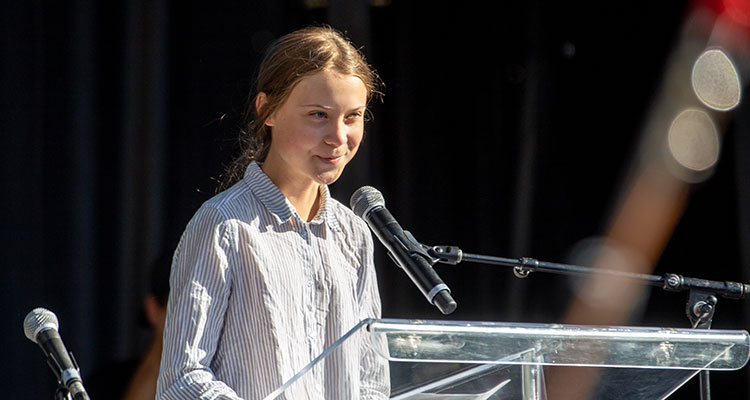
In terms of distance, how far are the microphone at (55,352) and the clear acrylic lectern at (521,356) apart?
1.20 ft

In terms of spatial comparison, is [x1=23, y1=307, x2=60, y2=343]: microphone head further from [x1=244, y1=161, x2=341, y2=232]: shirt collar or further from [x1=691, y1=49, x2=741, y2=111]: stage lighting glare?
[x1=691, y1=49, x2=741, y2=111]: stage lighting glare

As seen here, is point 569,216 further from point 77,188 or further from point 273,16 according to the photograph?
point 77,188

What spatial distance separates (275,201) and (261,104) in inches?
7.9

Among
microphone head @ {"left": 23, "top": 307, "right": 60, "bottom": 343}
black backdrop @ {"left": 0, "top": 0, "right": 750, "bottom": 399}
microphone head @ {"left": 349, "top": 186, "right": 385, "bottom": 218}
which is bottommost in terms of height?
microphone head @ {"left": 23, "top": 307, "right": 60, "bottom": 343}

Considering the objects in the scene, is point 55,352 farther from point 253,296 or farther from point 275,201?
point 275,201

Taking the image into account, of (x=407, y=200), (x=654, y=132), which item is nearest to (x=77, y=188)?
(x=407, y=200)

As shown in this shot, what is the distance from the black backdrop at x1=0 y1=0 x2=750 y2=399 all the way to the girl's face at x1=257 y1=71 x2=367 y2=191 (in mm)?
1209

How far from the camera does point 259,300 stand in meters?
1.33

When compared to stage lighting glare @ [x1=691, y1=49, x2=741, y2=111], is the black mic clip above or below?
below

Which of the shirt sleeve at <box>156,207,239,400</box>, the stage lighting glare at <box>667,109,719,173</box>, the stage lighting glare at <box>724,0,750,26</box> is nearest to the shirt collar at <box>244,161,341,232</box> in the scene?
the shirt sleeve at <box>156,207,239,400</box>

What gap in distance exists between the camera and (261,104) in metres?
1.56

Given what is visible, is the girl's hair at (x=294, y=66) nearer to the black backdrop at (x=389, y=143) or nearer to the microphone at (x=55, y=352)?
the microphone at (x=55, y=352)

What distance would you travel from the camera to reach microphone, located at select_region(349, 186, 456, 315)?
1.20 metres

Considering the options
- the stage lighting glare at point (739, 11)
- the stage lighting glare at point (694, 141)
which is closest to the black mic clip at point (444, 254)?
the stage lighting glare at point (694, 141)
